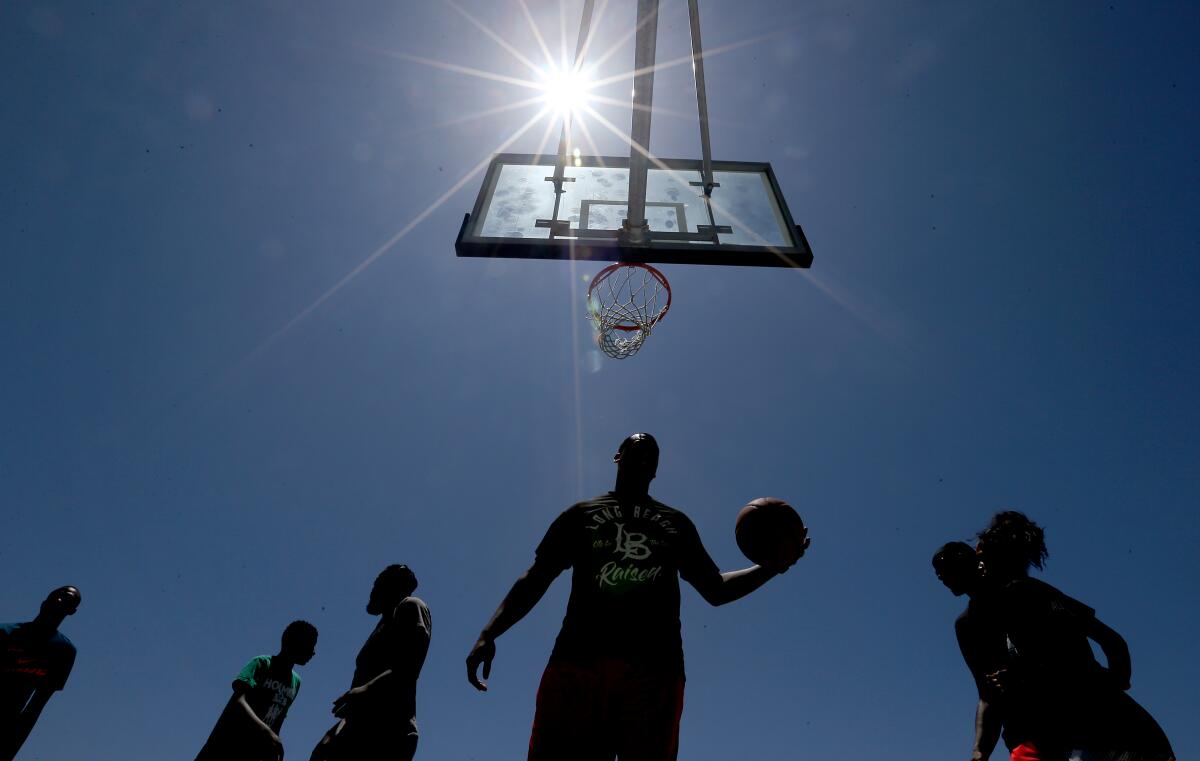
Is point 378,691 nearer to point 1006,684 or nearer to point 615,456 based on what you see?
point 615,456

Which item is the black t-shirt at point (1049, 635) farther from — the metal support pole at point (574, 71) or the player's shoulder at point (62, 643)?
the player's shoulder at point (62, 643)

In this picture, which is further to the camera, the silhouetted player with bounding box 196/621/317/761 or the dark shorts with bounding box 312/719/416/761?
the silhouetted player with bounding box 196/621/317/761

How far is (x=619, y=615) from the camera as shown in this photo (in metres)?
2.51

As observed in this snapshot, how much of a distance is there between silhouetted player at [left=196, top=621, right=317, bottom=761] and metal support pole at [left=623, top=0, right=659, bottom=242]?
412 cm

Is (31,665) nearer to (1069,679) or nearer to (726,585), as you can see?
(726,585)

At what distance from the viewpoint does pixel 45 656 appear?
197 inches

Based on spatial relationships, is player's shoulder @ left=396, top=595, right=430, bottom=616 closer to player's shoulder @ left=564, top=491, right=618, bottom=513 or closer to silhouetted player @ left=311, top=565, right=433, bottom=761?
silhouetted player @ left=311, top=565, right=433, bottom=761

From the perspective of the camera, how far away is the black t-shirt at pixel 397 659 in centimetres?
313

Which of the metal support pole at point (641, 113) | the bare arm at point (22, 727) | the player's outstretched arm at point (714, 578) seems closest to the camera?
the player's outstretched arm at point (714, 578)

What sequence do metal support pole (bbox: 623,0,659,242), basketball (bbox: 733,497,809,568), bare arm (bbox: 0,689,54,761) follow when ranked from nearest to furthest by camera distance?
1. basketball (bbox: 733,497,809,568)
2. bare arm (bbox: 0,689,54,761)
3. metal support pole (bbox: 623,0,659,242)

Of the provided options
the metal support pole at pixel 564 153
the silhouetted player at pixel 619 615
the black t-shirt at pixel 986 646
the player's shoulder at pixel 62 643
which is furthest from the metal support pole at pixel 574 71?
the player's shoulder at pixel 62 643

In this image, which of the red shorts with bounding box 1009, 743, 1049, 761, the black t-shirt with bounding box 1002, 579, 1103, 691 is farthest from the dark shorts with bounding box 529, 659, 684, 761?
the black t-shirt with bounding box 1002, 579, 1103, 691

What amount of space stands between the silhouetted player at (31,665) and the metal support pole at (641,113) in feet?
19.1

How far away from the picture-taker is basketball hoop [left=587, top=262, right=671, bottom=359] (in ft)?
21.7
